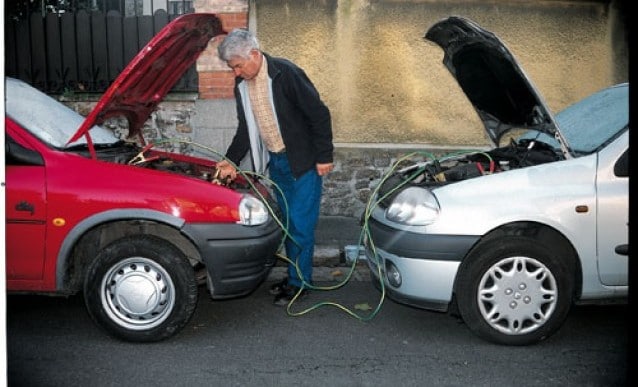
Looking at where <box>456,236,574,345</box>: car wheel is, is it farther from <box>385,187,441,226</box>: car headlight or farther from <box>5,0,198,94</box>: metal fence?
<box>5,0,198,94</box>: metal fence

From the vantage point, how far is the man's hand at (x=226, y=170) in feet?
17.0

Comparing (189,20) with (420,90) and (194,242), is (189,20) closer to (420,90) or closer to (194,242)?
(194,242)

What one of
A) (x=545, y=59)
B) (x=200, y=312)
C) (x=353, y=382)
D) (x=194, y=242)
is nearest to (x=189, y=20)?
(x=194, y=242)

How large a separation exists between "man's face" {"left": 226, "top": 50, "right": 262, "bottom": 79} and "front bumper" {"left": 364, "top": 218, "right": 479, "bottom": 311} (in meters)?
1.62

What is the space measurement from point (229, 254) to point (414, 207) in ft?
4.06

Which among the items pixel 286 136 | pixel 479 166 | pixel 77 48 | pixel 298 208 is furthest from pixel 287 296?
pixel 77 48

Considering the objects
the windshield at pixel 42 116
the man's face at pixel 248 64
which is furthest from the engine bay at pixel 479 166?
the windshield at pixel 42 116

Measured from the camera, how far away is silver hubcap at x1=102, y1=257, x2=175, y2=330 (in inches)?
177

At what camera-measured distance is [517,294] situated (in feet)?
14.6

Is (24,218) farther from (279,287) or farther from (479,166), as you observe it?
(479,166)

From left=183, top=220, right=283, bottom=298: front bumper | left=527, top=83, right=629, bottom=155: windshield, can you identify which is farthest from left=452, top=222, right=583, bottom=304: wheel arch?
A: left=183, top=220, right=283, bottom=298: front bumper

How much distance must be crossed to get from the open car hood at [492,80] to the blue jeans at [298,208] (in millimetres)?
1398

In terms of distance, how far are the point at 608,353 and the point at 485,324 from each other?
806 millimetres

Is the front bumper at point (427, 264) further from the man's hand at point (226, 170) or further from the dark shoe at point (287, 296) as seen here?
the man's hand at point (226, 170)
